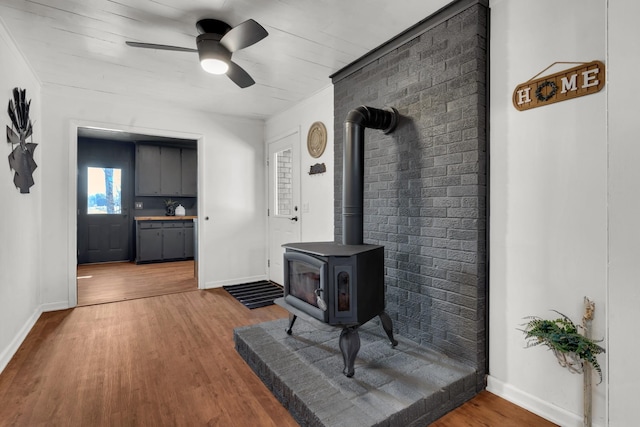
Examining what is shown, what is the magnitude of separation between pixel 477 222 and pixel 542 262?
0.38 meters

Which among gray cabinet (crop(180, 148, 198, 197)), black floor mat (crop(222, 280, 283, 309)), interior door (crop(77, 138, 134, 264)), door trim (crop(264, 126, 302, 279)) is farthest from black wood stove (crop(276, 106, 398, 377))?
interior door (crop(77, 138, 134, 264))

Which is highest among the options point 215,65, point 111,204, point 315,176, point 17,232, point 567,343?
Answer: point 215,65

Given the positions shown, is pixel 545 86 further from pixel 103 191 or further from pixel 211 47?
pixel 103 191

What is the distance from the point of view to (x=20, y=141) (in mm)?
2646

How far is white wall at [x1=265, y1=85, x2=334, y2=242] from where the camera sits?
339 cm

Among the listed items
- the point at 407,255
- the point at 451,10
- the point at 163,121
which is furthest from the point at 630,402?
the point at 163,121

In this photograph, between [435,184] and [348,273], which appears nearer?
[348,273]

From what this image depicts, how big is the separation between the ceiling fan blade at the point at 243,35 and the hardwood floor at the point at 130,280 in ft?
10.6

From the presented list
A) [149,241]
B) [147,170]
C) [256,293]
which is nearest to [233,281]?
[256,293]

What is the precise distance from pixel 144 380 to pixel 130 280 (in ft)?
10.6

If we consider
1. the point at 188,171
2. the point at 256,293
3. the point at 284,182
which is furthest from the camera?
the point at 188,171

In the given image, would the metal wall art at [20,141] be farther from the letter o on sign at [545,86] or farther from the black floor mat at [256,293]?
the letter o on sign at [545,86]

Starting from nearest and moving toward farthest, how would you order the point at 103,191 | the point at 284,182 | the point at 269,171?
the point at 284,182
the point at 269,171
the point at 103,191

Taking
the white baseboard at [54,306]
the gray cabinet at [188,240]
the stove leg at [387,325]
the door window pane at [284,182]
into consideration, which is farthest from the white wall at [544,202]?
the gray cabinet at [188,240]
